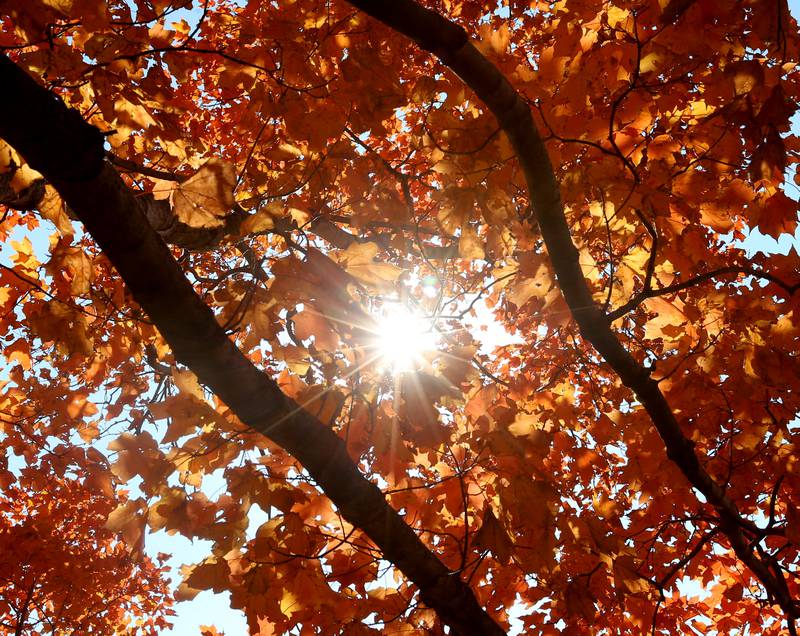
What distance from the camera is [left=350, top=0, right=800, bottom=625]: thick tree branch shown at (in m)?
1.37

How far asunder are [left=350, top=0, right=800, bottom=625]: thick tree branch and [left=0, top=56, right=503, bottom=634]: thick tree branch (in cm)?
82

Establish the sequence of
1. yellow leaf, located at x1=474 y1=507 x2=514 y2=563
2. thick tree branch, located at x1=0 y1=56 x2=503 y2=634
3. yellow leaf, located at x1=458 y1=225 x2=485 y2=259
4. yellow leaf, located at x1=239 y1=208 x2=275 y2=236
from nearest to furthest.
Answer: thick tree branch, located at x1=0 y1=56 x2=503 y2=634
yellow leaf, located at x1=239 y1=208 x2=275 y2=236
yellow leaf, located at x1=474 y1=507 x2=514 y2=563
yellow leaf, located at x1=458 y1=225 x2=485 y2=259

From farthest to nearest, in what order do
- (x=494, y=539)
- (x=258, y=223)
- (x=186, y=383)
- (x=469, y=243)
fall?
(x=469, y=243), (x=186, y=383), (x=494, y=539), (x=258, y=223)

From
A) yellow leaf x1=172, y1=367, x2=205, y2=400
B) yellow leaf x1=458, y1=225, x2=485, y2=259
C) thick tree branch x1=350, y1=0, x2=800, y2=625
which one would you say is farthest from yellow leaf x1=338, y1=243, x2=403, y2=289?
yellow leaf x1=172, y1=367, x2=205, y2=400

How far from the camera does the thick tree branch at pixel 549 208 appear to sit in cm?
137

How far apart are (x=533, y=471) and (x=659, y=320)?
120cm

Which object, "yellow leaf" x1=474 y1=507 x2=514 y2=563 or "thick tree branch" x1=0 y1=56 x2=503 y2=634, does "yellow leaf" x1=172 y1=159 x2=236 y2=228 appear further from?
"yellow leaf" x1=474 y1=507 x2=514 y2=563

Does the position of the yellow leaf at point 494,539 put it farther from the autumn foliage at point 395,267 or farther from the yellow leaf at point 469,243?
the yellow leaf at point 469,243

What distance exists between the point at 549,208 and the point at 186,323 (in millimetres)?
1299

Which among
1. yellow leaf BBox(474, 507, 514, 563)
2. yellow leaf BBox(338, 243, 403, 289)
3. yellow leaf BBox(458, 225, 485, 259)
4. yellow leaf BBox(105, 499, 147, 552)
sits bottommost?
yellow leaf BBox(474, 507, 514, 563)

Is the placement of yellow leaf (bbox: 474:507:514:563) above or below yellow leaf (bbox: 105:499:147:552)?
below

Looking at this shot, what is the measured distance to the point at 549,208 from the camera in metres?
1.76

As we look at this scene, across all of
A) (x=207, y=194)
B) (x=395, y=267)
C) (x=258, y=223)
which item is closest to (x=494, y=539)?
(x=395, y=267)

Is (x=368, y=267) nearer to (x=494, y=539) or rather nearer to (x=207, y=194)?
(x=207, y=194)
